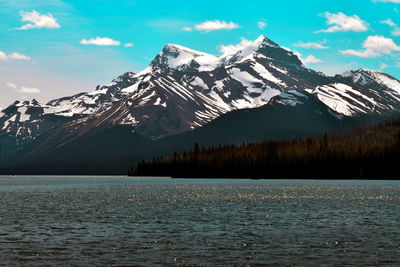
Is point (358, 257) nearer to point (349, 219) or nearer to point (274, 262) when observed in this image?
point (274, 262)

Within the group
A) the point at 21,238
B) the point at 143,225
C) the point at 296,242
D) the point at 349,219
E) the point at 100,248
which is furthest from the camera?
the point at 349,219

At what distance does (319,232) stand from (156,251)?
2332 centimetres

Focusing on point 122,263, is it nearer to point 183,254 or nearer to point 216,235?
point 183,254

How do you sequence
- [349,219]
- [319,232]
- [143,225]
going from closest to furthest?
1. [319,232]
2. [143,225]
3. [349,219]

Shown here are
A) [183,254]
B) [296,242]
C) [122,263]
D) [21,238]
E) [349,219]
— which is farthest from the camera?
[349,219]

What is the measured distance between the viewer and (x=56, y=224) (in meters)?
78.8

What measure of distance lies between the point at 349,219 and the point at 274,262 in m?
39.8

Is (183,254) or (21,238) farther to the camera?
(21,238)

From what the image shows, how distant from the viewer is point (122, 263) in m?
48.3

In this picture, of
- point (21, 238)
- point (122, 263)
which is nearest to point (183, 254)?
point (122, 263)

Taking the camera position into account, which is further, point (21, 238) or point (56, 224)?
point (56, 224)

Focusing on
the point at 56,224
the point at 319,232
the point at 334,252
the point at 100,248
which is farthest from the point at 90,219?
the point at 334,252

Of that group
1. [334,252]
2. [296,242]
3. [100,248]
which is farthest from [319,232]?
[100,248]

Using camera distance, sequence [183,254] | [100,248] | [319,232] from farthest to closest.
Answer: [319,232], [100,248], [183,254]
